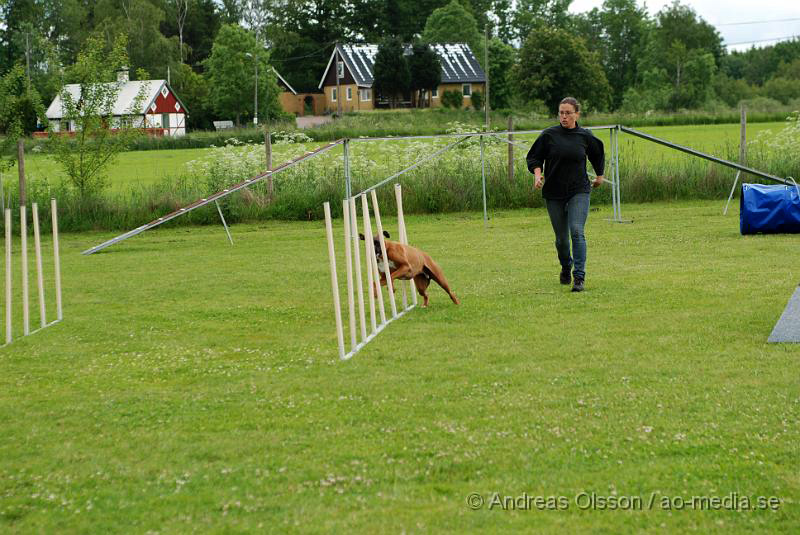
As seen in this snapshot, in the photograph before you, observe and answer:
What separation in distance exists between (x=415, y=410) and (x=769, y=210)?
10351 millimetres

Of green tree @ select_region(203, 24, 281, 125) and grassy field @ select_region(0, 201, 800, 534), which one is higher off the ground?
green tree @ select_region(203, 24, 281, 125)

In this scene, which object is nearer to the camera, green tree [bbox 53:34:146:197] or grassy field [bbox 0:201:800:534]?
grassy field [bbox 0:201:800:534]

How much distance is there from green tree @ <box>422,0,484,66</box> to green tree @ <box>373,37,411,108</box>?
11.2m

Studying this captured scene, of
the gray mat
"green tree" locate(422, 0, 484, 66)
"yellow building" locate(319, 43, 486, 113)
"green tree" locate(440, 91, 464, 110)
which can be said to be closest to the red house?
"yellow building" locate(319, 43, 486, 113)

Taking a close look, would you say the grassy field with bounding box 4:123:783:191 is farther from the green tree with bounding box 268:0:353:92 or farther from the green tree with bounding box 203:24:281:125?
the green tree with bounding box 268:0:353:92

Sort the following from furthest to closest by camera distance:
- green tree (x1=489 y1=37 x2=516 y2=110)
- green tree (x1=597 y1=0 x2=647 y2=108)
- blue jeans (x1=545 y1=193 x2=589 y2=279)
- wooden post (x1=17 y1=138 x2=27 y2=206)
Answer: green tree (x1=597 y1=0 x2=647 y2=108)
green tree (x1=489 y1=37 x2=516 y2=110)
wooden post (x1=17 y1=138 x2=27 y2=206)
blue jeans (x1=545 y1=193 x2=589 y2=279)

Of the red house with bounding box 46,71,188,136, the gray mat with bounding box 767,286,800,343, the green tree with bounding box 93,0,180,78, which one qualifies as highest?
the green tree with bounding box 93,0,180,78

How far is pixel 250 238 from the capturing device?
17.8 metres

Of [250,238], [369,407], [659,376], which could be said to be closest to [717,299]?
[659,376]

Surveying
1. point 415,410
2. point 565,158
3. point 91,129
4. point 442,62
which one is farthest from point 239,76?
point 415,410

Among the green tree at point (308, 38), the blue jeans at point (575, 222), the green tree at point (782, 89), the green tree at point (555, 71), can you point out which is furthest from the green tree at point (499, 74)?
the blue jeans at point (575, 222)

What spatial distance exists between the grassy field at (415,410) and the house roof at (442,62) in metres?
68.6

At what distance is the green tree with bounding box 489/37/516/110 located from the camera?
254ft

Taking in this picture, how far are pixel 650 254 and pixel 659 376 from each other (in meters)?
6.94
